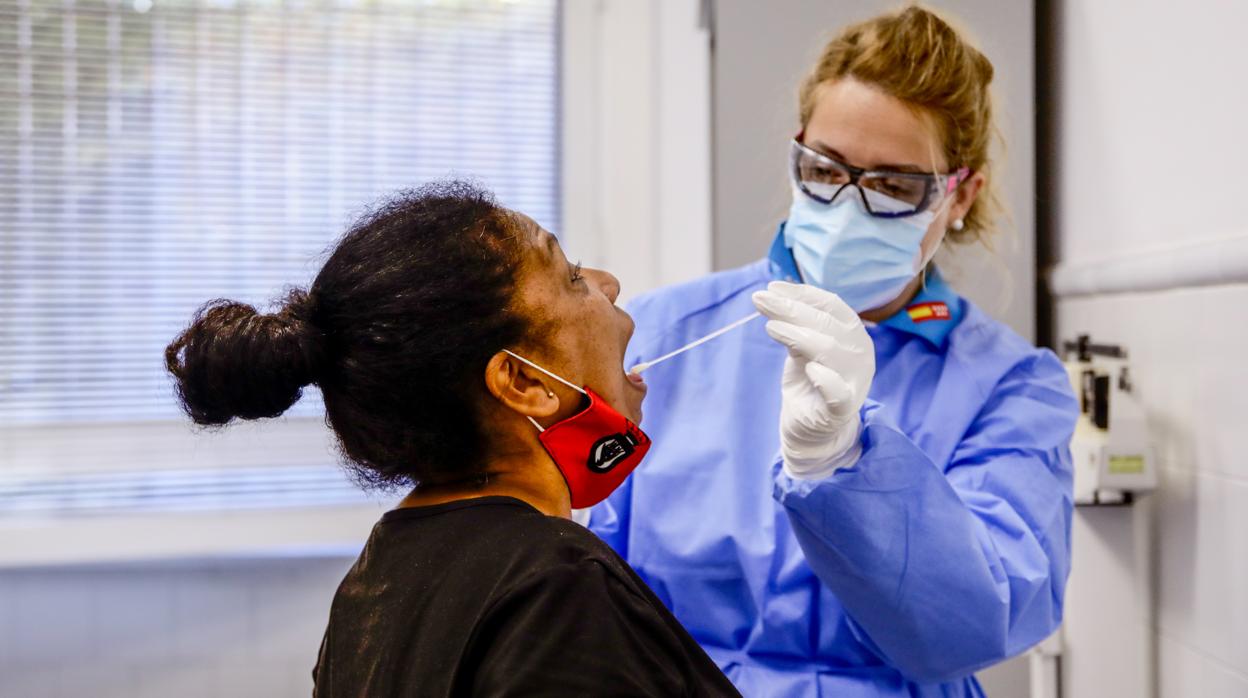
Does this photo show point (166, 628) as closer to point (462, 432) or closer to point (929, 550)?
point (462, 432)

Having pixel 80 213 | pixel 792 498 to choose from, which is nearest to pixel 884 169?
pixel 792 498

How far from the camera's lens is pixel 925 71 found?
1337 mm

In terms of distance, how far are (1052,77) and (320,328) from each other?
5.71 ft

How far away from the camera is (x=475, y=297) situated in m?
0.92

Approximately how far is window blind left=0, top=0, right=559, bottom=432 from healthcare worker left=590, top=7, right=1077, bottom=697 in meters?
1.32

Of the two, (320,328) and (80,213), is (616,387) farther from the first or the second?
(80,213)

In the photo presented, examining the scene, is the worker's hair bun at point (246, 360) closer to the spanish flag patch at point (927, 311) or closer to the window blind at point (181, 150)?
the spanish flag patch at point (927, 311)

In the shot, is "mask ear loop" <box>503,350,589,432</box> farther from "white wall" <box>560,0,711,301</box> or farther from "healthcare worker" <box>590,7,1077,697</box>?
"white wall" <box>560,0,711,301</box>

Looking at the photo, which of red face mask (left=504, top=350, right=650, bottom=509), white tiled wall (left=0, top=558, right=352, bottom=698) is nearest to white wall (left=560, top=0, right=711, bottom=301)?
white tiled wall (left=0, top=558, right=352, bottom=698)

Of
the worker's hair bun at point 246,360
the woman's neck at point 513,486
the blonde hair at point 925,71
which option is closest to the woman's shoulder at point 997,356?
the blonde hair at point 925,71

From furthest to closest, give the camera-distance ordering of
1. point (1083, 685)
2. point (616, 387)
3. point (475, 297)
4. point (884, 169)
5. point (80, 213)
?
point (80, 213) < point (1083, 685) < point (884, 169) < point (616, 387) < point (475, 297)

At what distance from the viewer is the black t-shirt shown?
77cm

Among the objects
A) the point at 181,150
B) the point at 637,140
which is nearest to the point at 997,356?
the point at 637,140

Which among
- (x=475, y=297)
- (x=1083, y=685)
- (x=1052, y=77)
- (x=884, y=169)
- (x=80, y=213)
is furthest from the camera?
(x=80, y=213)
